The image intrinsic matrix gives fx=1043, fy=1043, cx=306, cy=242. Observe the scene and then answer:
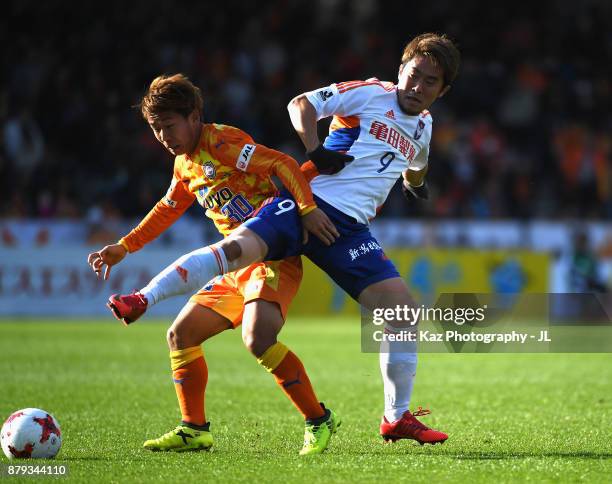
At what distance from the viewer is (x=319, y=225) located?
536 centimetres

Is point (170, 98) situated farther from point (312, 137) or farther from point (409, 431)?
point (409, 431)

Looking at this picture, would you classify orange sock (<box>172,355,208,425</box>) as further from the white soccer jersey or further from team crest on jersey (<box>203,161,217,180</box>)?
the white soccer jersey

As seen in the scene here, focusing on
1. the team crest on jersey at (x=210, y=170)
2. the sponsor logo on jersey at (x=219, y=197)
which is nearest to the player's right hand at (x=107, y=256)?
the sponsor logo on jersey at (x=219, y=197)

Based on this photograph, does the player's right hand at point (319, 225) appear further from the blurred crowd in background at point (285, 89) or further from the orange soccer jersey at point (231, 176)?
the blurred crowd in background at point (285, 89)

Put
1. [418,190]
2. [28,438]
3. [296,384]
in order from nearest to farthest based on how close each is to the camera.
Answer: [28,438]
[296,384]
[418,190]

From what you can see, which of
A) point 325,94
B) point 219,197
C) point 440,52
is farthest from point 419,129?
point 219,197

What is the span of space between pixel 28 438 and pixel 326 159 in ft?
6.78

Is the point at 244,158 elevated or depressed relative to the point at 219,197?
elevated

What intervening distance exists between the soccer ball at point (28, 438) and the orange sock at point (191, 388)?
0.78 meters

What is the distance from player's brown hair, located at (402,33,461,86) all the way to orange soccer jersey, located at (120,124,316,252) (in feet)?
3.11

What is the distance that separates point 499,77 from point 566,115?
1.57 metres

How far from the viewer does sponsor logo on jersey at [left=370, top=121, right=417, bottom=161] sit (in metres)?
5.73

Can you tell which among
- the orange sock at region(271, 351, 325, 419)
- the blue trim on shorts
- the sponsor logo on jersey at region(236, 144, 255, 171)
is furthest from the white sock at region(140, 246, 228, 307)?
the orange sock at region(271, 351, 325, 419)

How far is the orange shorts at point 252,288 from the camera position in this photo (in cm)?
554
